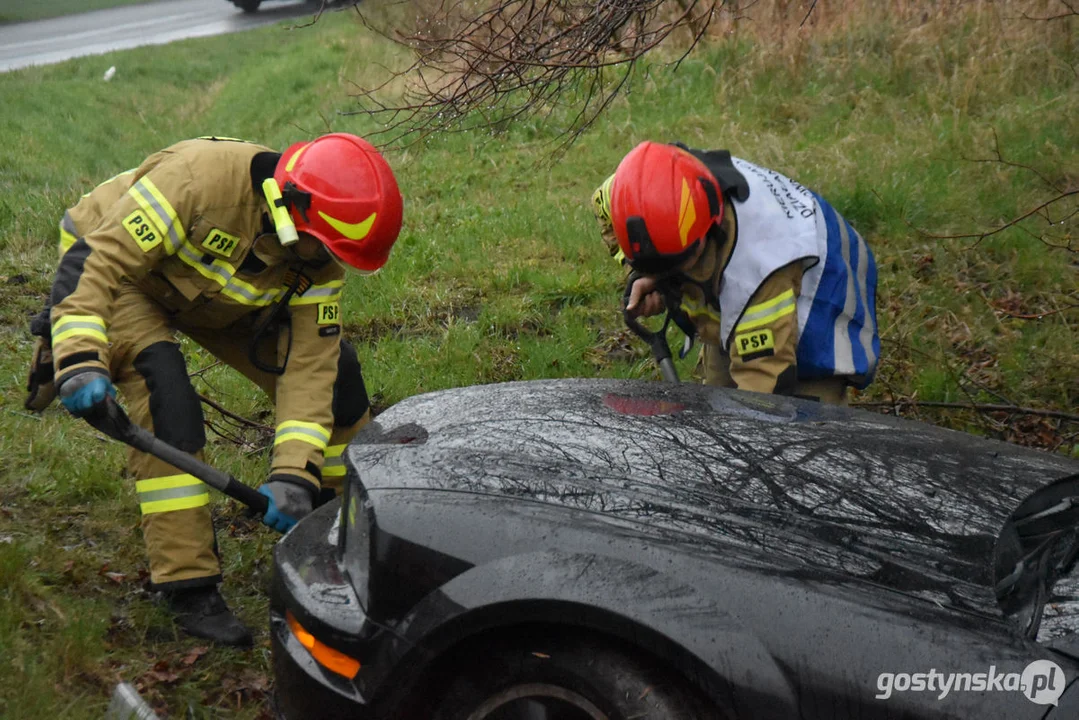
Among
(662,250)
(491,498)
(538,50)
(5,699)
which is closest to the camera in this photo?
(491,498)

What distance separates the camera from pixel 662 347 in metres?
4.24

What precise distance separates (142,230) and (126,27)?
19.8 m

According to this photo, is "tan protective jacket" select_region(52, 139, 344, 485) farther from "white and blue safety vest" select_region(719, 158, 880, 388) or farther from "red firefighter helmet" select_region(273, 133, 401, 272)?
"white and blue safety vest" select_region(719, 158, 880, 388)

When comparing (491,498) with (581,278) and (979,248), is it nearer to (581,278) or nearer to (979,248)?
(581,278)

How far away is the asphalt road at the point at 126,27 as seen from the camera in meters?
17.1

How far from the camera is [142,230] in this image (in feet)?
10.7

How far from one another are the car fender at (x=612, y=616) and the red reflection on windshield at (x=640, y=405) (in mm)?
712

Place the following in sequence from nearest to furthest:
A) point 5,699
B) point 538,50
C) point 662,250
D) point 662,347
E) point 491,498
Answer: point 491,498
point 5,699
point 662,250
point 538,50
point 662,347

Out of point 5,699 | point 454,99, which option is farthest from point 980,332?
point 5,699

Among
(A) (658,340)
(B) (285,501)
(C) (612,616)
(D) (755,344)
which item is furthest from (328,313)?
(C) (612,616)

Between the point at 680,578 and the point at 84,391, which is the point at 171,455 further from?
the point at 680,578

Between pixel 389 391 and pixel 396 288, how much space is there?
1.13 metres

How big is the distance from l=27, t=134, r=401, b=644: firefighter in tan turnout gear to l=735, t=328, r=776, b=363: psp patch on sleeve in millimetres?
1242

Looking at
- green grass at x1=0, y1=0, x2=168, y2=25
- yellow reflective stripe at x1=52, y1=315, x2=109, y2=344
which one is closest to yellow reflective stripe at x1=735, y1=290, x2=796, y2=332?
yellow reflective stripe at x1=52, y1=315, x2=109, y2=344
